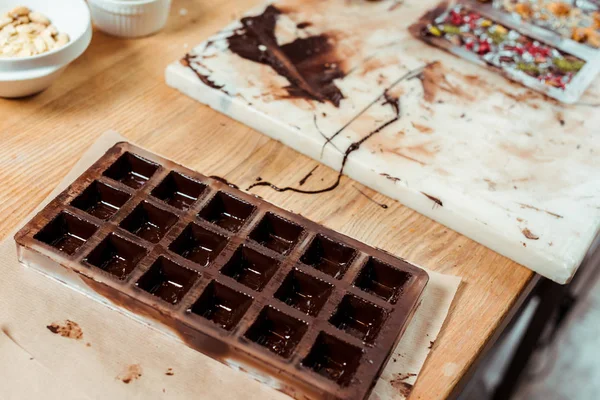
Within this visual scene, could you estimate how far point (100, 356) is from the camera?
861 mm

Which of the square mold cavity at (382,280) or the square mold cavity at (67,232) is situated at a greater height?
the square mold cavity at (67,232)

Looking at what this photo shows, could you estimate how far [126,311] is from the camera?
35.8 inches

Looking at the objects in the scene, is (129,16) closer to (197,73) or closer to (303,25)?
(197,73)

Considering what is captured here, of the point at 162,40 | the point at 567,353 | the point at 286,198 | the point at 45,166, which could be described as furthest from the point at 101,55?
the point at 567,353

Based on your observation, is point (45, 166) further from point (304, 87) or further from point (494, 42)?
point (494, 42)

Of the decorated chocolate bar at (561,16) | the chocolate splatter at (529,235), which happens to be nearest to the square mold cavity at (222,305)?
the chocolate splatter at (529,235)

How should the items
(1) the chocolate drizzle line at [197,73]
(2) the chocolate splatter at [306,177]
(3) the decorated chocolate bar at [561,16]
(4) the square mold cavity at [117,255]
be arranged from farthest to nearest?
1. (3) the decorated chocolate bar at [561,16]
2. (1) the chocolate drizzle line at [197,73]
3. (2) the chocolate splatter at [306,177]
4. (4) the square mold cavity at [117,255]

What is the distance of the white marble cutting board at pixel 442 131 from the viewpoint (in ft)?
3.55

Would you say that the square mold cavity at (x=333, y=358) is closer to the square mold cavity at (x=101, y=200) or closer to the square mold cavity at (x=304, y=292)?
the square mold cavity at (x=304, y=292)

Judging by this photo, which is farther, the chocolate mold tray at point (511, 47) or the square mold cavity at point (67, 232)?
the chocolate mold tray at point (511, 47)

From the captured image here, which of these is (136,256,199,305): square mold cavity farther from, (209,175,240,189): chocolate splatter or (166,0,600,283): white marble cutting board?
(166,0,600,283): white marble cutting board

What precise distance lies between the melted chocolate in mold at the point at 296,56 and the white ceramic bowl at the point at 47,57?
0.30 m

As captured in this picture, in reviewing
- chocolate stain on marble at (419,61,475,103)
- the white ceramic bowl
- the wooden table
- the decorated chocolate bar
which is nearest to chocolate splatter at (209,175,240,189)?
the wooden table

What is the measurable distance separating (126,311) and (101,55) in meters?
0.67
